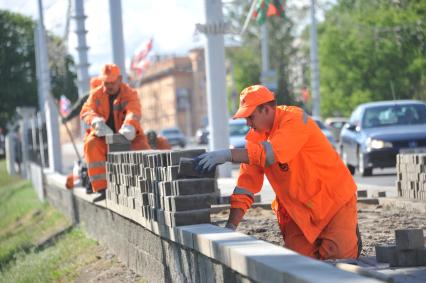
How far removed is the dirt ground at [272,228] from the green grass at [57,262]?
36 cm

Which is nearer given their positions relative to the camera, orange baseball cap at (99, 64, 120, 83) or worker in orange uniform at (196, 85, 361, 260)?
worker in orange uniform at (196, 85, 361, 260)

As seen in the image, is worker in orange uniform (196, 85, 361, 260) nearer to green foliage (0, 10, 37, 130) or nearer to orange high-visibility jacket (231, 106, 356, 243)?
orange high-visibility jacket (231, 106, 356, 243)

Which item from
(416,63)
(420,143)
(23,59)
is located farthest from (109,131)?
(23,59)

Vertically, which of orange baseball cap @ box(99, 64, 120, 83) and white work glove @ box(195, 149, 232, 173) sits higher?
orange baseball cap @ box(99, 64, 120, 83)

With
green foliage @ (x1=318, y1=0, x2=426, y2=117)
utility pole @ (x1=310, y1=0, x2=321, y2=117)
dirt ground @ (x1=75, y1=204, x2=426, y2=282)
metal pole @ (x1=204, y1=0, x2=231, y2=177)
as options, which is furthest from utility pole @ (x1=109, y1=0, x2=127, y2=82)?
green foliage @ (x1=318, y1=0, x2=426, y2=117)

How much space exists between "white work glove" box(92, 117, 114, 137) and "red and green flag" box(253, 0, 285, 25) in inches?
566

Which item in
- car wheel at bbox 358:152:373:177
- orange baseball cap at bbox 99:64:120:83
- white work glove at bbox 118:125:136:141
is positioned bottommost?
car wheel at bbox 358:152:373:177

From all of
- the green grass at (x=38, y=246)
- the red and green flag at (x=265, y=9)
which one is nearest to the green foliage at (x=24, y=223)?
the green grass at (x=38, y=246)

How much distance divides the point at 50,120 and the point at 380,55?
112 ft

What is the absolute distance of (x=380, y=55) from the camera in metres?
60.2

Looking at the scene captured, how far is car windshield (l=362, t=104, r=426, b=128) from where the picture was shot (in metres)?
22.0

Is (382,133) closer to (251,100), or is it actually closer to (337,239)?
(337,239)

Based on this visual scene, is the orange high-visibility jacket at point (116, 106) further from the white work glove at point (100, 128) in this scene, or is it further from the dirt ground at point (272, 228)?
the dirt ground at point (272, 228)

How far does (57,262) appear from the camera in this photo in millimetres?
14461
